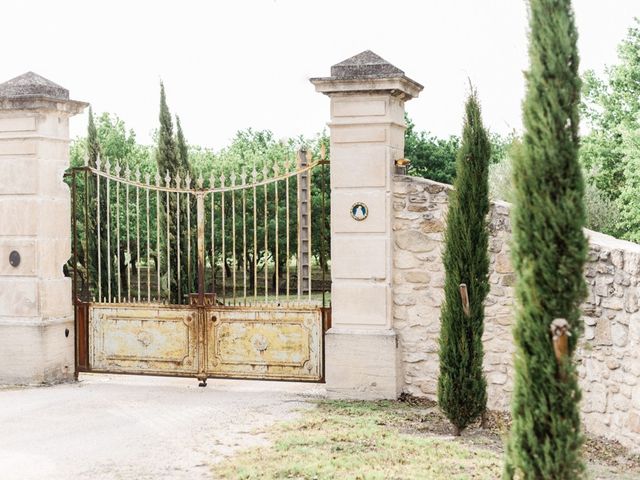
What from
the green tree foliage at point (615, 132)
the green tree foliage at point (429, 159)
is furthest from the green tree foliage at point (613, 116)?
the green tree foliage at point (429, 159)

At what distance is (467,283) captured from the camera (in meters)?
6.99

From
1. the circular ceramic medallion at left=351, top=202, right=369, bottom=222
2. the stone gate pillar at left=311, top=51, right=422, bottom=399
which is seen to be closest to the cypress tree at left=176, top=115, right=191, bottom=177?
the stone gate pillar at left=311, top=51, right=422, bottom=399

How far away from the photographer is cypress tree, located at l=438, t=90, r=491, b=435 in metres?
6.95

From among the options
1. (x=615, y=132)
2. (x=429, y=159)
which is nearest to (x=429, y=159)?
(x=429, y=159)

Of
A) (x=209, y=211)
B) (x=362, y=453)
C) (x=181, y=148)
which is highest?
(x=181, y=148)

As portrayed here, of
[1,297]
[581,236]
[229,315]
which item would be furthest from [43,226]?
[581,236]

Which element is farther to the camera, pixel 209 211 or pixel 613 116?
pixel 613 116

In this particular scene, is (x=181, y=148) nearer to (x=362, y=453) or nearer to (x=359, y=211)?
(x=359, y=211)

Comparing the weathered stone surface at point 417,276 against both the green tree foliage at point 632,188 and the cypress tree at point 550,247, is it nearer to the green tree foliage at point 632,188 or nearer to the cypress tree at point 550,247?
the cypress tree at point 550,247

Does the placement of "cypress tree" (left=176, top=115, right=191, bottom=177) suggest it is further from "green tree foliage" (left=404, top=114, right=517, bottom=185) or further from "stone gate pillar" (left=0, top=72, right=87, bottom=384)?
"green tree foliage" (left=404, top=114, right=517, bottom=185)

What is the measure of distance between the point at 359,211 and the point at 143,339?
2861mm

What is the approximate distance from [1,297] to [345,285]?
3.87 meters

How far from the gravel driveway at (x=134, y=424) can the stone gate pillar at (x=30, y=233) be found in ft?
1.47

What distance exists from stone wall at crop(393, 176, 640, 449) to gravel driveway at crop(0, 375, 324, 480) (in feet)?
4.19
